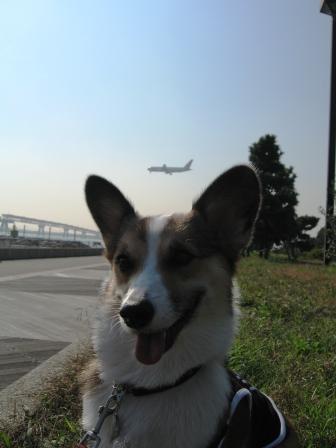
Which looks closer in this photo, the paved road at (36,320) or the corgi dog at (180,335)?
the corgi dog at (180,335)

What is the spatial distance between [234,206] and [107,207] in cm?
88

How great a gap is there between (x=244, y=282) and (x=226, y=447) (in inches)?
404

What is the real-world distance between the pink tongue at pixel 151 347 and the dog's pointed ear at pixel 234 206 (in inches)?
29.5

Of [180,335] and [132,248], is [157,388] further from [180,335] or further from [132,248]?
[132,248]

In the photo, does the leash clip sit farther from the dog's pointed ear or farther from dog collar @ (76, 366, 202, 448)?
the dog's pointed ear

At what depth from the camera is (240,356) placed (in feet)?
16.3

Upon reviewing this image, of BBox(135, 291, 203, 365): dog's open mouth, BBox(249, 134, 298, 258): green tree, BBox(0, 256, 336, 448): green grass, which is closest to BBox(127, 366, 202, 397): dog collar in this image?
BBox(135, 291, 203, 365): dog's open mouth

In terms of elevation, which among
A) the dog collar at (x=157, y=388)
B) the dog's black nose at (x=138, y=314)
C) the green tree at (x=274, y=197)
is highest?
the green tree at (x=274, y=197)

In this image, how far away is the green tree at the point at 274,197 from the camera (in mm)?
35750

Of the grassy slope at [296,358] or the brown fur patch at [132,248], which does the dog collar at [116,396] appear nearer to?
the brown fur patch at [132,248]

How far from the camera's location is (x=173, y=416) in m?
2.68

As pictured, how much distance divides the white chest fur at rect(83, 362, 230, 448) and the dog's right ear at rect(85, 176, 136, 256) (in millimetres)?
1063

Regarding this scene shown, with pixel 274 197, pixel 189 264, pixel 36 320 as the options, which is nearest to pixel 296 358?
pixel 189 264

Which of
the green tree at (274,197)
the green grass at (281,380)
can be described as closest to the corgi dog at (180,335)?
the green grass at (281,380)
